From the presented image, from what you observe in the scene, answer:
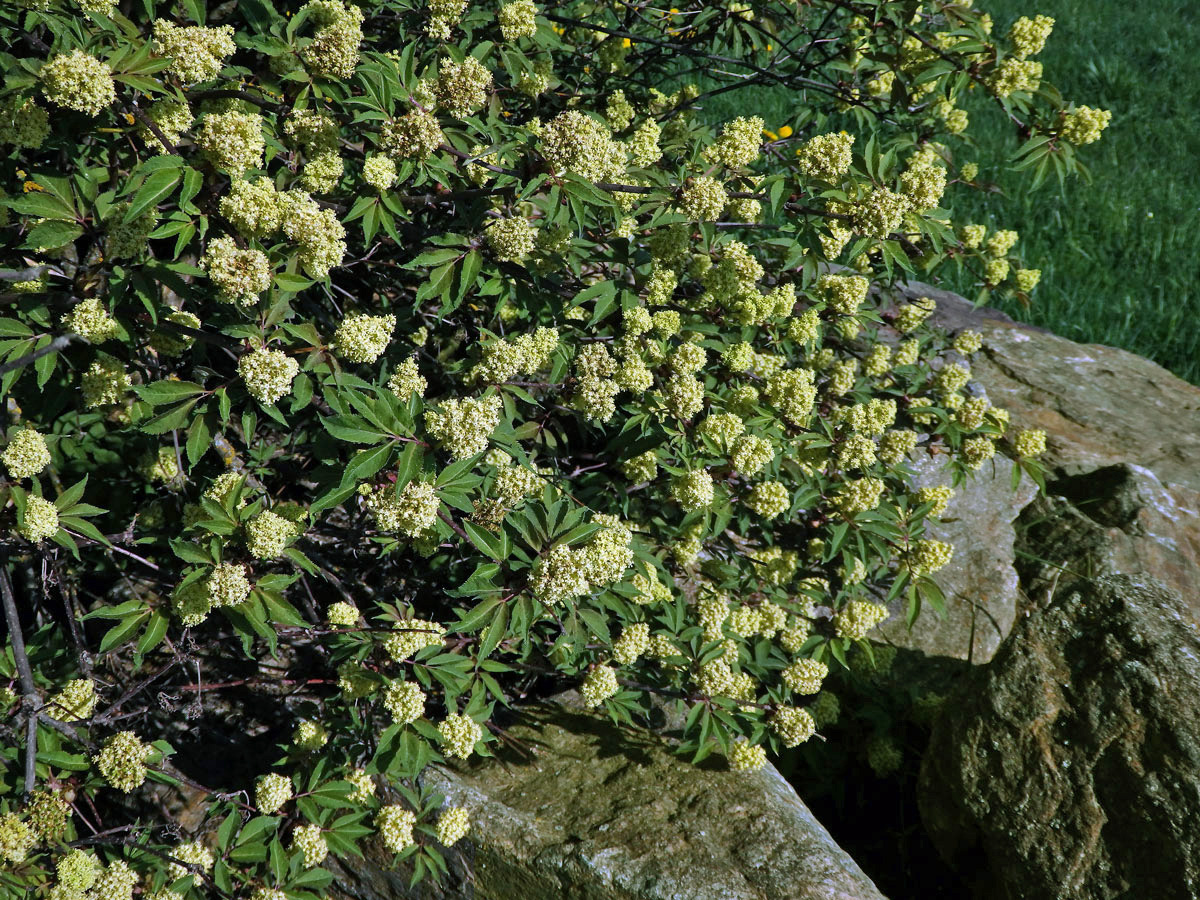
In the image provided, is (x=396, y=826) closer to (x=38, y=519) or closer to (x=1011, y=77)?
(x=38, y=519)

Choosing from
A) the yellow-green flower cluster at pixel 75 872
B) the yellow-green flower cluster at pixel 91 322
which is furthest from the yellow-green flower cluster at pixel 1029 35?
the yellow-green flower cluster at pixel 75 872

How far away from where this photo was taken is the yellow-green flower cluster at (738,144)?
283 centimetres

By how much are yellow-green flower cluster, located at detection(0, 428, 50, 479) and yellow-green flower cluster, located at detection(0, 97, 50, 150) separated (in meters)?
0.72

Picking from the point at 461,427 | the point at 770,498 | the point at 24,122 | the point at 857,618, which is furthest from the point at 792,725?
the point at 24,122

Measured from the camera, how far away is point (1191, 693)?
279 cm

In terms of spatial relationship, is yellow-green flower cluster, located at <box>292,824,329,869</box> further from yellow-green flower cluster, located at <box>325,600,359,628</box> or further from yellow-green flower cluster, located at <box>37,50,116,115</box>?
yellow-green flower cluster, located at <box>37,50,116,115</box>

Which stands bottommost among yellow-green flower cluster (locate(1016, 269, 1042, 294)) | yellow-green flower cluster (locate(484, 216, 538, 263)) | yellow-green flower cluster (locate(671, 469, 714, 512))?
yellow-green flower cluster (locate(671, 469, 714, 512))

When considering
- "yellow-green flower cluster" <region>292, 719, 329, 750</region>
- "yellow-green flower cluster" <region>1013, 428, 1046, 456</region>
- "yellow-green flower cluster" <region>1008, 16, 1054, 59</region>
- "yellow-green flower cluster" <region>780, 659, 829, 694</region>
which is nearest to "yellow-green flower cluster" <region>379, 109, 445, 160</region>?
"yellow-green flower cluster" <region>292, 719, 329, 750</region>

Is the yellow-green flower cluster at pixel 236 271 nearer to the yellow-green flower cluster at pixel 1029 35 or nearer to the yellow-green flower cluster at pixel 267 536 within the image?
the yellow-green flower cluster at pixel 267 536

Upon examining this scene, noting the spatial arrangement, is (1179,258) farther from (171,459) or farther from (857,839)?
(171,459)

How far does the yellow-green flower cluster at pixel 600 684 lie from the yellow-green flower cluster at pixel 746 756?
1.58ft

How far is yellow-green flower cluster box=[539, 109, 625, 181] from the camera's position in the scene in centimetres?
239

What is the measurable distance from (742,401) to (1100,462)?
2857 mm

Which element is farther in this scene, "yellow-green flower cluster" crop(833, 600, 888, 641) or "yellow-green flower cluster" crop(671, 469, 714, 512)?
"yellow-green flower cluster" crop(833, 600, 888, 641)
